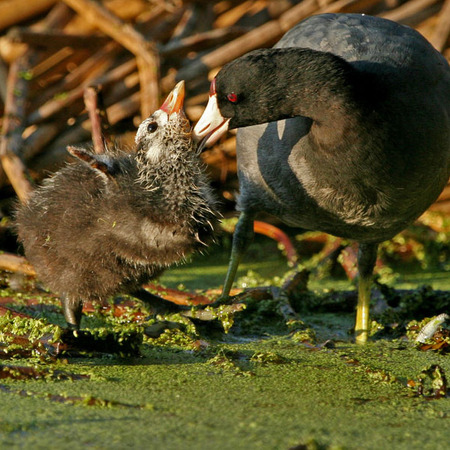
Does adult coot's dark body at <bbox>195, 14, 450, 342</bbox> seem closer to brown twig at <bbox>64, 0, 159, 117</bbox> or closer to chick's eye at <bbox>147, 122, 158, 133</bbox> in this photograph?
chick's eye at <bbox>147, 122, 158, 133</bbox>

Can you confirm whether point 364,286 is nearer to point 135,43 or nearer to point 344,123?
point 344,123

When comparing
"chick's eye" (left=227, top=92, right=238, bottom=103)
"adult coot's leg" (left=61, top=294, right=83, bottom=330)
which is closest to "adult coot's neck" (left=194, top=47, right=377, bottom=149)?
"chick's eye" (left=227, top=92, right=238, bottom=103)

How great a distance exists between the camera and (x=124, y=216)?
254 cm

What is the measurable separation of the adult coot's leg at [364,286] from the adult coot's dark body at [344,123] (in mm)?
16

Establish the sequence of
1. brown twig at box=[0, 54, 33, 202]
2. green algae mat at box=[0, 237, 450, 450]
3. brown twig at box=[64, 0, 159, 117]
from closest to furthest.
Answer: green algae mat at box=[0, 237, 450, 450] → brown twig at box=[0, 54, 33, 202] → brown twig at box=[64, 0, 159, 117]

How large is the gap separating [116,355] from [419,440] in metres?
1.05

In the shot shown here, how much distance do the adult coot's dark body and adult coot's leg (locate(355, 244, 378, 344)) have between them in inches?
0.6

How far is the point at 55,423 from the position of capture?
69.9 inches

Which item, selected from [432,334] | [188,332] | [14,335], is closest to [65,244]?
[14,335]

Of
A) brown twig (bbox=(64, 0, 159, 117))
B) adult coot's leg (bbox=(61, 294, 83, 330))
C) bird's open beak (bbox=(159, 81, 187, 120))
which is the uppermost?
brown twig (bbox=(64, 0, 159, 117))

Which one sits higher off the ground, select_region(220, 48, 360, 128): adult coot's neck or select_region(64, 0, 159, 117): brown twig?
select_region(64, 0, 159, 117): brown twig

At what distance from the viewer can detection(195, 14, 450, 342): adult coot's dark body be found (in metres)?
2.72

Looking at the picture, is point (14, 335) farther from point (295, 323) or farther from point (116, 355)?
point (295, 323)

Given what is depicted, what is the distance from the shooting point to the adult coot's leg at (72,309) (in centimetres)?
275
